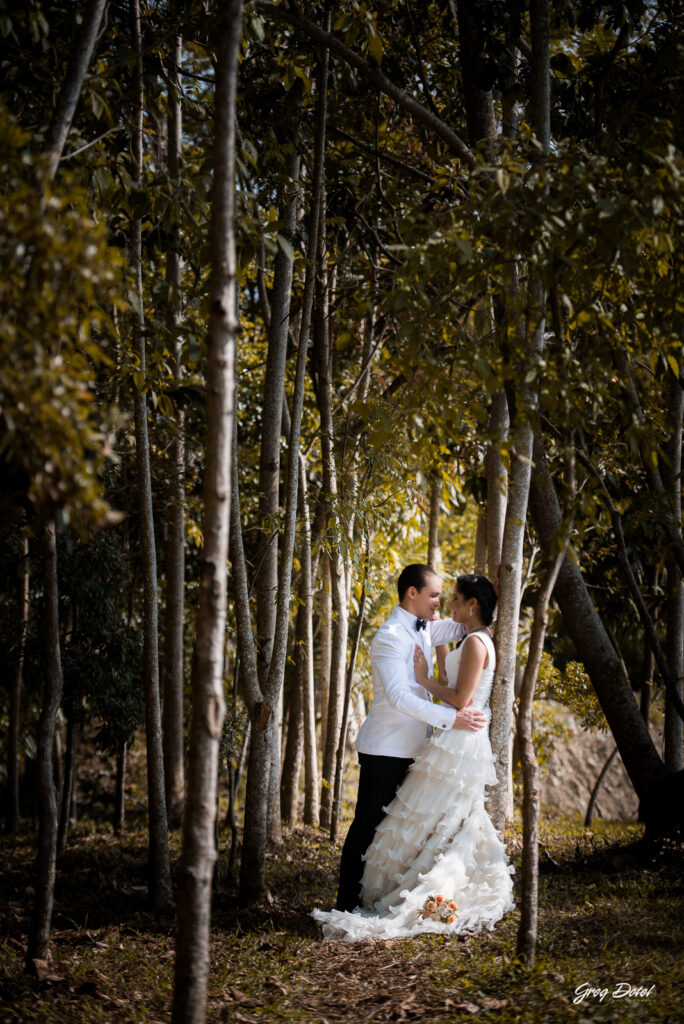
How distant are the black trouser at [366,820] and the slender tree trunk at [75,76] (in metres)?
3.38

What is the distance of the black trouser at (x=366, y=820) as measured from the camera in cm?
462

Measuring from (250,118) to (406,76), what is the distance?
147 centimetres

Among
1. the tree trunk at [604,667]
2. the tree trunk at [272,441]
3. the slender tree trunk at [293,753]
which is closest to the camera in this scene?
the tree trunk at [272,441]

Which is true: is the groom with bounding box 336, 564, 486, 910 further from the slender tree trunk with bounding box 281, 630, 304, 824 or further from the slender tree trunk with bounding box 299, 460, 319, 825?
the slender tree trunk with bounding box 281, 630, 304, 824

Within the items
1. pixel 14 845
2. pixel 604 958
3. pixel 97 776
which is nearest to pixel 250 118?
pixel 604 958

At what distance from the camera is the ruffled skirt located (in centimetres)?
437

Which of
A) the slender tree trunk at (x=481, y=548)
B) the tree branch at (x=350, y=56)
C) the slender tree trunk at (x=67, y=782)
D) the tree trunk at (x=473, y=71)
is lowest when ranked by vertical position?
the slender tree trunk at (x=67, y=782)

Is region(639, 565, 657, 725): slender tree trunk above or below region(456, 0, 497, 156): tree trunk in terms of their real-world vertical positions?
below

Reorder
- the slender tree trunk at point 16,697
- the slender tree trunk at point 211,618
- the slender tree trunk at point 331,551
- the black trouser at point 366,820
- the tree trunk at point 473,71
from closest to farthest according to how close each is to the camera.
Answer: the slender tree trunk at point 211,618, the black trouser at point 366,820, the tree trunk at point 473,71, the slender tree trunk at point 331,551, the slender tree trunk at point 16,697

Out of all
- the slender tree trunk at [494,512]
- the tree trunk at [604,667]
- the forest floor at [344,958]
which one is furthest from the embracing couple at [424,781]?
the tree trunk at [604,667]

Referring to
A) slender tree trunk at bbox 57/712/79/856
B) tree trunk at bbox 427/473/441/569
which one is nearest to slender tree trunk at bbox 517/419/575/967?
slender tree trunk at bbox 57/712/79/856

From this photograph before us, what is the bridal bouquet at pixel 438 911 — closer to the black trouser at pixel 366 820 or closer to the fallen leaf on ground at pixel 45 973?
the black trouser at pixel 366 820

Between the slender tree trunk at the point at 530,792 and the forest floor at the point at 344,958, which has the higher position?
the slender tree trunk at the point at 530,792

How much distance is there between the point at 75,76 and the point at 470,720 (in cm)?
352
